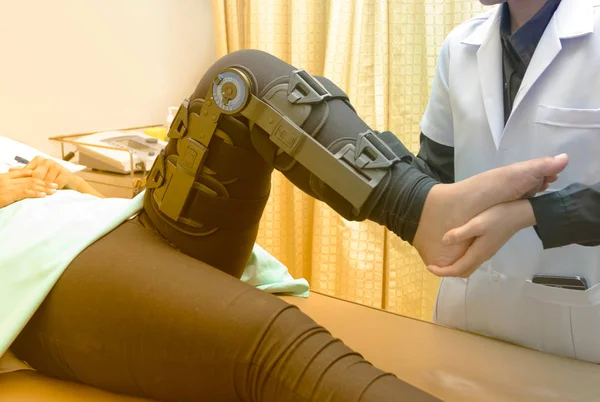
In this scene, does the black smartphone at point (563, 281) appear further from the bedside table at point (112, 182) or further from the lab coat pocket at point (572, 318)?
the bedside table at point (112, 182)

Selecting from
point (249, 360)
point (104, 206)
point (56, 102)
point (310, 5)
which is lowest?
point (249, 360)

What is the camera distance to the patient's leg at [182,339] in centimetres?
61

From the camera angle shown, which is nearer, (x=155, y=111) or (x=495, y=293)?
(x=495, y=293)

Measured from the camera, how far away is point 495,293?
93cm

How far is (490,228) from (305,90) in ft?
0.98

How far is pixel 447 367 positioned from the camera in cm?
82

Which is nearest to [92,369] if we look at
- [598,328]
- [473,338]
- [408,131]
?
[473,338]

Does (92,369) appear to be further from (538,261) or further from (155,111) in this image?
(155,111)

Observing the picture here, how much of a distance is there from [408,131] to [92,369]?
1138 mm

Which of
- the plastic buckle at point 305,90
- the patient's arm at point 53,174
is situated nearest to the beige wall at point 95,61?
the patient's arm at point 53,174

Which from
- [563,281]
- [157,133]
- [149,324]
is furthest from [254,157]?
[157,133]

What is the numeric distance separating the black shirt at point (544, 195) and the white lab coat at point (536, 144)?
0.02m

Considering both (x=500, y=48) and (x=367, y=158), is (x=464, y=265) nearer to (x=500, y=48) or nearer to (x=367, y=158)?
(x=367, y=158)

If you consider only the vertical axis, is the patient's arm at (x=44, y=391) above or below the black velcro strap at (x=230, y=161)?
below
